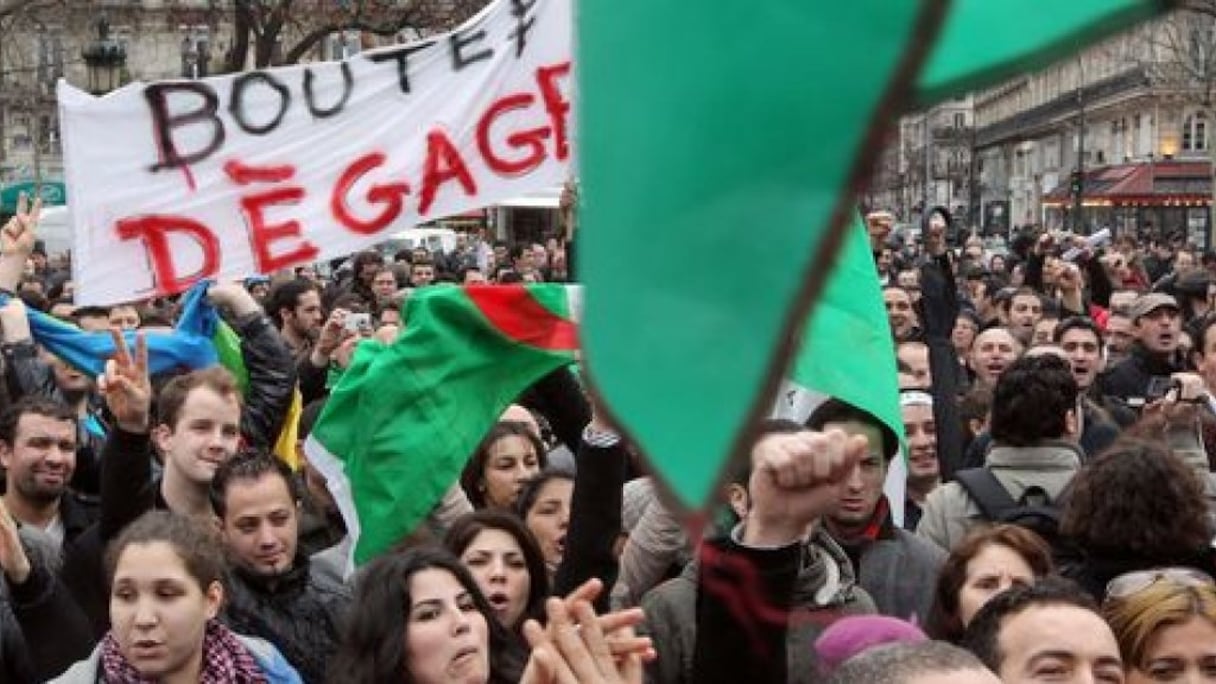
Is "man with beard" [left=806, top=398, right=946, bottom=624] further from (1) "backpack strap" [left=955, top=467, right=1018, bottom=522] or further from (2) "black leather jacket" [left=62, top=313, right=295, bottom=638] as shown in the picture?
(2) "black leather jacket" [left=62, top=313, right=295, bottom=638]

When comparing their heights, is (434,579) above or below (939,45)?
below

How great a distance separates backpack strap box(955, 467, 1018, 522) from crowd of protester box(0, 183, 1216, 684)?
1 centimetres

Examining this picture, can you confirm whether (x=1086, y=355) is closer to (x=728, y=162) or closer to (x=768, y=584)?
(x=768, y=584)

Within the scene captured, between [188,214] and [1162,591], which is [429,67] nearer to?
[188,214]

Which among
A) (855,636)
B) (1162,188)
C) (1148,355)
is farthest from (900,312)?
(1162,188)

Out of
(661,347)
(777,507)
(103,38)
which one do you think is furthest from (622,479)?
(103,38)

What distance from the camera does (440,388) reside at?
471 centimetres

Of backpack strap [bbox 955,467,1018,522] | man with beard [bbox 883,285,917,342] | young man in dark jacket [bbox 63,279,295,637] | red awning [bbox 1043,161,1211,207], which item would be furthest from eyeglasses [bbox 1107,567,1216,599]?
red awning [bbox 1043,161,1211,207]

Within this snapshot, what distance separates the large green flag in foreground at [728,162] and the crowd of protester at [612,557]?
1.28 meters

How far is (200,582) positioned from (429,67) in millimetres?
2774

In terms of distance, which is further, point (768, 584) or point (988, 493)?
point (988, 493)

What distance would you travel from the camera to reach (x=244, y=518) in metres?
4.57

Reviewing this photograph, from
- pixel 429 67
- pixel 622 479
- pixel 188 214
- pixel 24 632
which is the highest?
pixel 429 67

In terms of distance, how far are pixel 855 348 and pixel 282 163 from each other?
367 cm
